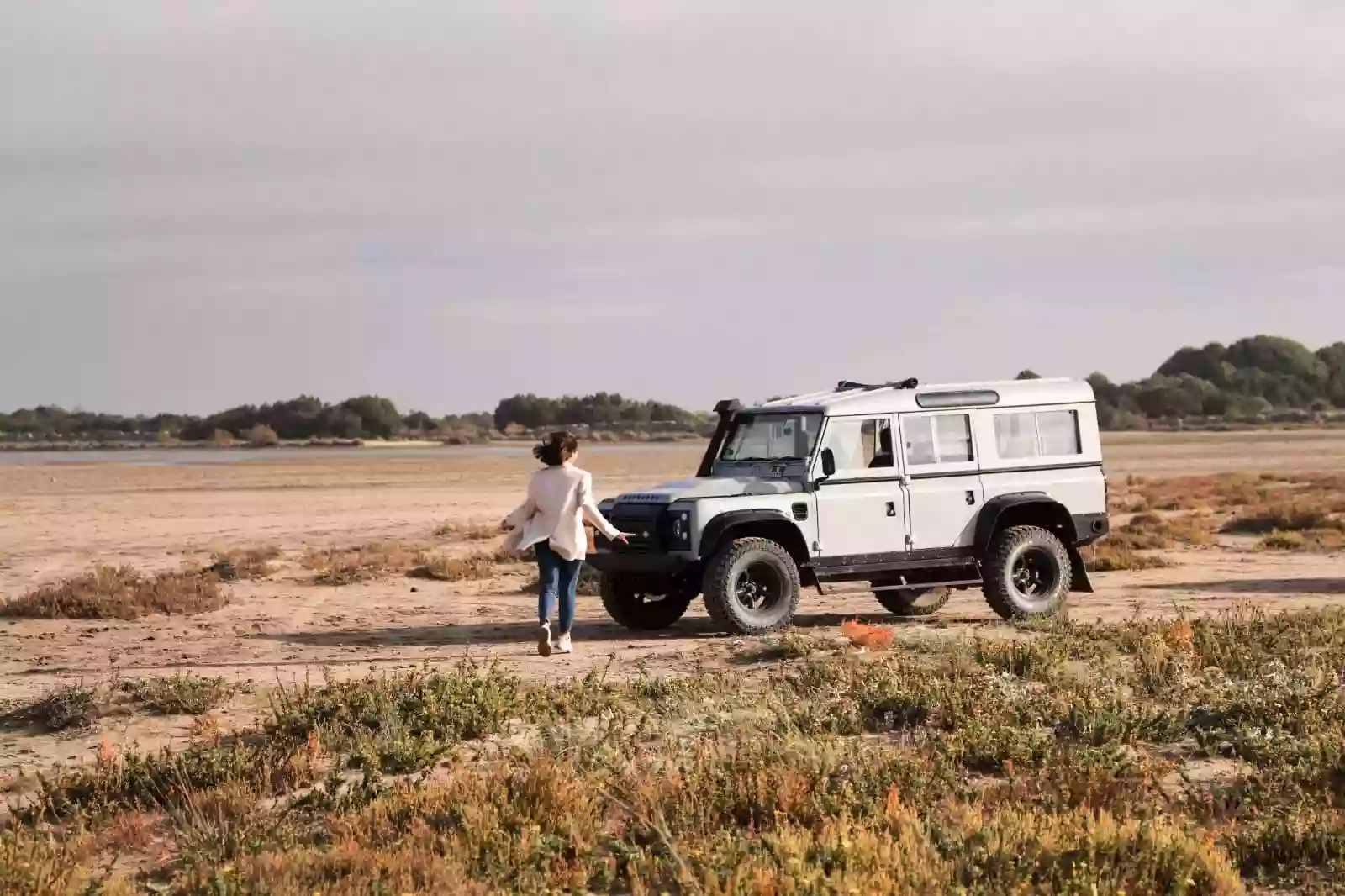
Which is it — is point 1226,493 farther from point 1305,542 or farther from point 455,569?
point 455,569

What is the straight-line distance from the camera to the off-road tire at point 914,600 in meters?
17.1

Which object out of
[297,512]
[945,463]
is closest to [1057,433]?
[945,463]

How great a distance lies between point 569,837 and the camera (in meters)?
8.05

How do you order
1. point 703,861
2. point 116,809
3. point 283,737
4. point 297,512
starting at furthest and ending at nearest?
point 297,512 → point 283,737 → point 116,809 → point 703,861

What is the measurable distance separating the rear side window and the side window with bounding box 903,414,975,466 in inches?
15.1

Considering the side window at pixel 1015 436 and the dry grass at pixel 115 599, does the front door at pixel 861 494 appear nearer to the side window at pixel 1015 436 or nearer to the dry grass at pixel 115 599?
the side window at pixel 1015 436

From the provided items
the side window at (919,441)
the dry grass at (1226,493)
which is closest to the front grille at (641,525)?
the side window at (919,441)

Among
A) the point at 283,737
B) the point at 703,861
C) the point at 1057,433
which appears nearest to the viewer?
the point at 703,861

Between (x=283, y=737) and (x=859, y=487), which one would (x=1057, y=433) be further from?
(x=283, y=737)

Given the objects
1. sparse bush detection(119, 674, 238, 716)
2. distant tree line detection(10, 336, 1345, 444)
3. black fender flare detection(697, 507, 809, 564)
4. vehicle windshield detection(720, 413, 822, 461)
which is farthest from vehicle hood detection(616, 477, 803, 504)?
distant tree line detection(10, 336, 1345, 444)

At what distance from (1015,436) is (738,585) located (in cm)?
337

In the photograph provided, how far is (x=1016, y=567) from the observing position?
1609cm

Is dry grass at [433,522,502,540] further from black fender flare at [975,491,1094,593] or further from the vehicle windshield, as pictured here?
black fender flare at [975,491,1094,593]

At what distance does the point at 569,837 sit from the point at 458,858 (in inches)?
24.4
